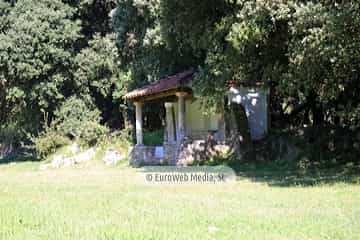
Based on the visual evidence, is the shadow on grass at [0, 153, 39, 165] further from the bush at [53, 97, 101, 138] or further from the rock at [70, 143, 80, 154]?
the rock at [70, 143, 80, 154]

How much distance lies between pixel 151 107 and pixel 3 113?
12.3 metres

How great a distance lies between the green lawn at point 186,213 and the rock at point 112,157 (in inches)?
575

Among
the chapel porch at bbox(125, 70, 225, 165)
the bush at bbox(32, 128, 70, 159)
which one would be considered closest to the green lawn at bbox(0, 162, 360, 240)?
the chapel porch at bbox(125, 70, 225, 165)

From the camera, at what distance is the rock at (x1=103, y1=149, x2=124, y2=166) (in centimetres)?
2638

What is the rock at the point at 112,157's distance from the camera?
1038 inches

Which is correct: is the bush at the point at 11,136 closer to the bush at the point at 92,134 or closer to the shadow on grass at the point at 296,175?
the bush at the point at 92,134

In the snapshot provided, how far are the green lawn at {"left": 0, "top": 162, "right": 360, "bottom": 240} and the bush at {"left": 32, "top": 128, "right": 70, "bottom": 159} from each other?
1721cm

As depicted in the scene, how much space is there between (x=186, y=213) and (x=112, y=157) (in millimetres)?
19430

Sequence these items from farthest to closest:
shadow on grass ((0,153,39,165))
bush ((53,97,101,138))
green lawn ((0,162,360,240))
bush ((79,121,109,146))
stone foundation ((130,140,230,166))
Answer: shadow on grass ((0,153,39,165))
bush ((53,97,101,138))
bush ((79,121,109,146))
stone foundation ((130,140,230,166))
green lawn ((0,162,360,240))

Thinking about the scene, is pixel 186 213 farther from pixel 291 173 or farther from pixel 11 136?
pixel 11 136

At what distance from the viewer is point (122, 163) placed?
25.6 meters

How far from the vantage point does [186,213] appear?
25.2 ft

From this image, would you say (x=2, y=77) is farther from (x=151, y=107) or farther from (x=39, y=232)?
(x=39, y=232)

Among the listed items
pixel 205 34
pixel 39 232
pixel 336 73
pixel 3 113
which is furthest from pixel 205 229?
pixel 3 113
